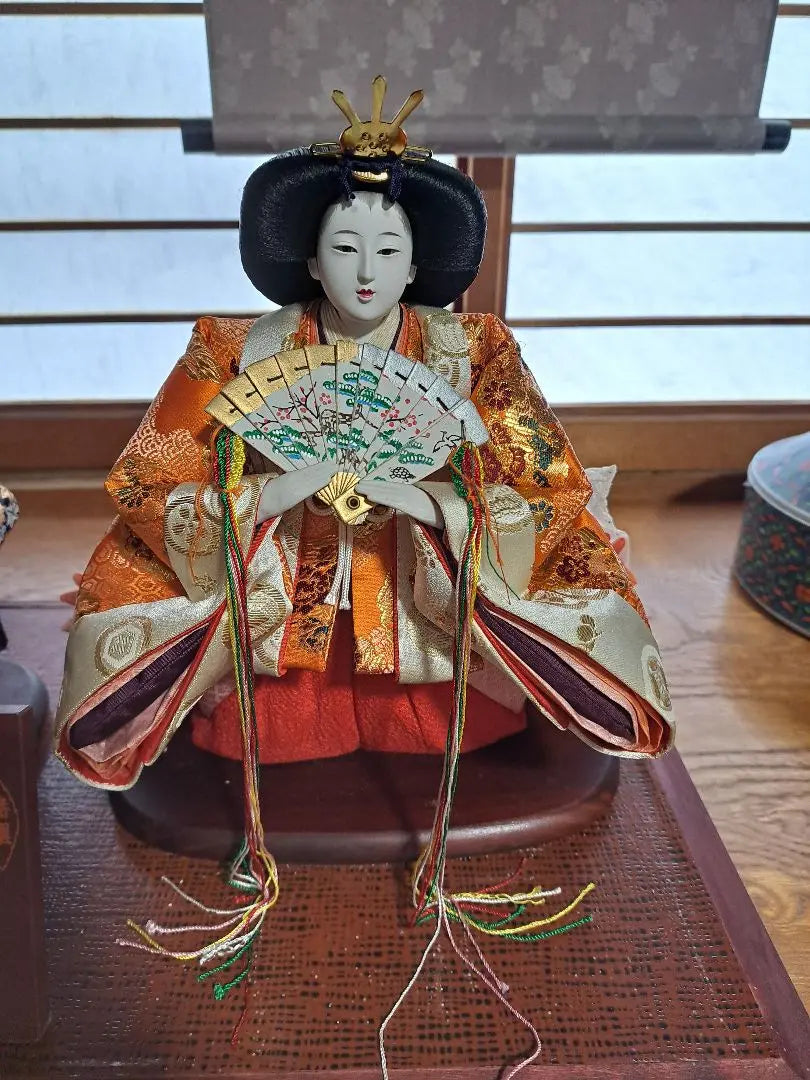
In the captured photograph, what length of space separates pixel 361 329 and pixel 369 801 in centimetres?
71

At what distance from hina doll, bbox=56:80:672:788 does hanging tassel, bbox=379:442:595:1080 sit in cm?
3

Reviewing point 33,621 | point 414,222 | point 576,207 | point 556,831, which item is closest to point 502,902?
point 556,831

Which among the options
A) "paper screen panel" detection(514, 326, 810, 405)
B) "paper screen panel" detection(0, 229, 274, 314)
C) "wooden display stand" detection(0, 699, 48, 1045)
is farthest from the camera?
"paper screen panel" detection(514, 326, 810, 405)

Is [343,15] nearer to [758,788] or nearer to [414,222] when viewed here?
[414,222]

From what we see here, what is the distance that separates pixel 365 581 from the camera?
1350mm

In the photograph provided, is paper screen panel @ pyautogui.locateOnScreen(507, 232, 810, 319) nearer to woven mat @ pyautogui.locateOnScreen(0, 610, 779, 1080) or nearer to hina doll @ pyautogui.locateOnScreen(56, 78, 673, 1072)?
hina doll @ pyautogui.locateOnScreen(56, 78, 673, 1072)

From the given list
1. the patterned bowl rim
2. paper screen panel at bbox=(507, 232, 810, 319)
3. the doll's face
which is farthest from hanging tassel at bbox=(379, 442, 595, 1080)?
paper screen panel at bbox=(507, 232, 810, 319)

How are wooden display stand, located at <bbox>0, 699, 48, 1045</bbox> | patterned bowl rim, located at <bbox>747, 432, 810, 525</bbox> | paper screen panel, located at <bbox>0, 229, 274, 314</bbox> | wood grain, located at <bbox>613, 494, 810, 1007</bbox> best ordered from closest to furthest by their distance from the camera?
wooden display stand, located at <bbox>0, 699, 48, 1045</bbox> → wood grain, located at <bbox>613, 494, 810, 1007</bbox> → patterned bowl rim, located at <bbox>747, 432, 810, 525</bbox> → paper screen panel, located at <bbox>0, 229, 274, 314</bbox>

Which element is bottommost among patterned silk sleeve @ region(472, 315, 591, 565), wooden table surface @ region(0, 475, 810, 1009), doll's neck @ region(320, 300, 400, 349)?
wooden table surface @ region(0, 475, 810, 1009)

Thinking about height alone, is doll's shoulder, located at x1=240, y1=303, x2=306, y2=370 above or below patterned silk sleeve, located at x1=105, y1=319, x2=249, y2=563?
above

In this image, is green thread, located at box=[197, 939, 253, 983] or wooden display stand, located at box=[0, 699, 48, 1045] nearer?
wooden display stand, located at box=[0, 699, 48, 1045]

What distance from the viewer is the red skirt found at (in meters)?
1.42

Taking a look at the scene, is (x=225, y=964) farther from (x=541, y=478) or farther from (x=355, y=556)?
(x=541, y=478)

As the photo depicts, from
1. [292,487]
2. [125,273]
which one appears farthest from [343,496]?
[125,273]
